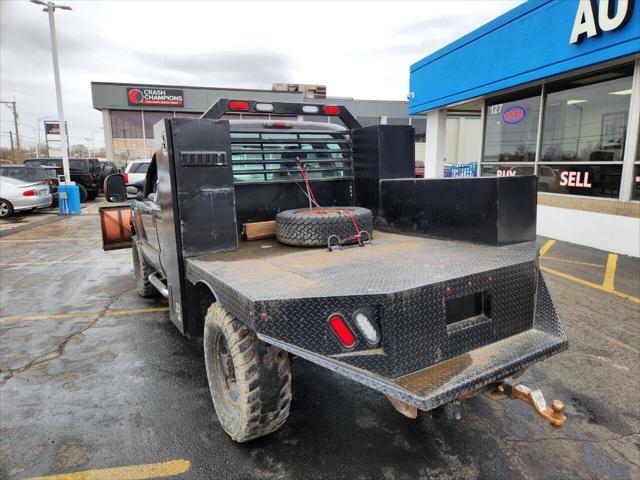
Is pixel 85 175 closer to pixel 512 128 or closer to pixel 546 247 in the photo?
pixel 512 128

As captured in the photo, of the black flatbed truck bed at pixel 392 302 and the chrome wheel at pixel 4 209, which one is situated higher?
the black flatbed truck bed at pixel 392 302

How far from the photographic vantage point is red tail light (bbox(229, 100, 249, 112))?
3.68m

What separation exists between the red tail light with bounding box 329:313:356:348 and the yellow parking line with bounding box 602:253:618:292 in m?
5.42

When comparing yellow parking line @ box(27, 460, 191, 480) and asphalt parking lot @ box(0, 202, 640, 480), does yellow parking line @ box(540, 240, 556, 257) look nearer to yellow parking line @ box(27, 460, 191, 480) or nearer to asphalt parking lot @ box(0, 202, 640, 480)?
asphalt parking lot @ box(0, 202, 640, 480)

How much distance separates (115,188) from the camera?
4.76 meters

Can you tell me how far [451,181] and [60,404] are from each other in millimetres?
3543

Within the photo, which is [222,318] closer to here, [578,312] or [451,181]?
[451,181]

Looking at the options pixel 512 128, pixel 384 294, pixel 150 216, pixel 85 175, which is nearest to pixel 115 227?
pixel 150 216

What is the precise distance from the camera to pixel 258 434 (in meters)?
2.68

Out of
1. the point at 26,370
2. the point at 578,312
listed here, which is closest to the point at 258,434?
the point at 26,370

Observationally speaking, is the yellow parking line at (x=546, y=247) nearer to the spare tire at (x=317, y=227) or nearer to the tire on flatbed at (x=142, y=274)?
the spare tire at (x=317, y=227)

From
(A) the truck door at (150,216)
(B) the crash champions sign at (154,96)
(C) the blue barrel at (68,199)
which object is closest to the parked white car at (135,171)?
(C) the blue barrel at (68,199)

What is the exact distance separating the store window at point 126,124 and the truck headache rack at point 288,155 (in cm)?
3099

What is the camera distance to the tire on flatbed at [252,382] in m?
2.47
